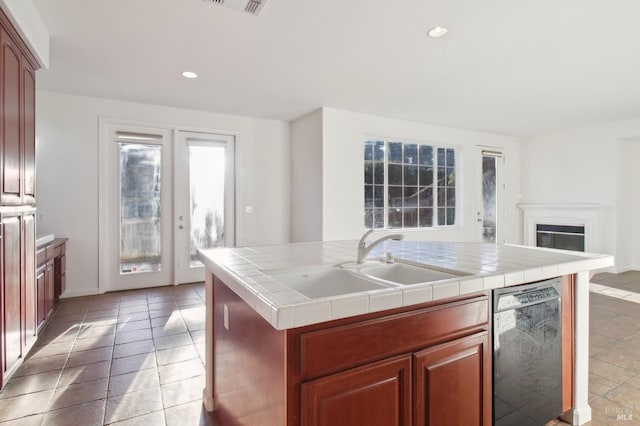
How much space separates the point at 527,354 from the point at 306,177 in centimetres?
408

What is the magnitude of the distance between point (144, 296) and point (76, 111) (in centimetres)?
252

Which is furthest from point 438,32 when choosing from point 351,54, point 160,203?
point 160,203

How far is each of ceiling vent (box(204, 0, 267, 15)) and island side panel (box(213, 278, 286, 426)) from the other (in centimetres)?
187

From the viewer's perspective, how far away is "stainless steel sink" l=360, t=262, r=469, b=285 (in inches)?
60.9

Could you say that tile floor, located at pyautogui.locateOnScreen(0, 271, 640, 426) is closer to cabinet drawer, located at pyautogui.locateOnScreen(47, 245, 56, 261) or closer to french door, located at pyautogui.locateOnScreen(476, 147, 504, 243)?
cabinet drawer, located at pyautogui.locateOnScreen(47, 245, 56, 261)

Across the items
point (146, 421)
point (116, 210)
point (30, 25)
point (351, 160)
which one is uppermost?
point (30, 25)

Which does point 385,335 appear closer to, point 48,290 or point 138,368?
point 138,368

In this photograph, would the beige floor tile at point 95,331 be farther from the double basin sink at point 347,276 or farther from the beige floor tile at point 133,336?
the double basin sink at point 347,276

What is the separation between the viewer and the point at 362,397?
1112 mm

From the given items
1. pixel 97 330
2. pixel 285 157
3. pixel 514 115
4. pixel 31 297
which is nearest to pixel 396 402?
pixel 31 297

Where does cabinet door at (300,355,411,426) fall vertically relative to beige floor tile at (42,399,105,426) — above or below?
above

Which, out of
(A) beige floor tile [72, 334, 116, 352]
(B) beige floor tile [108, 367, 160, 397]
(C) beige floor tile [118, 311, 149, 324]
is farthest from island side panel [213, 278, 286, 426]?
(C) beige floor tile [118, 311, 149, 324]

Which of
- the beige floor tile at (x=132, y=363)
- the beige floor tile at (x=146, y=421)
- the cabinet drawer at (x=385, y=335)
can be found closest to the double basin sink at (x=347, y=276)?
the cabinet drawer at (x=385, y=335)

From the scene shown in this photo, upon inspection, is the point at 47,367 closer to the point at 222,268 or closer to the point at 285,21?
the point at 222,268
